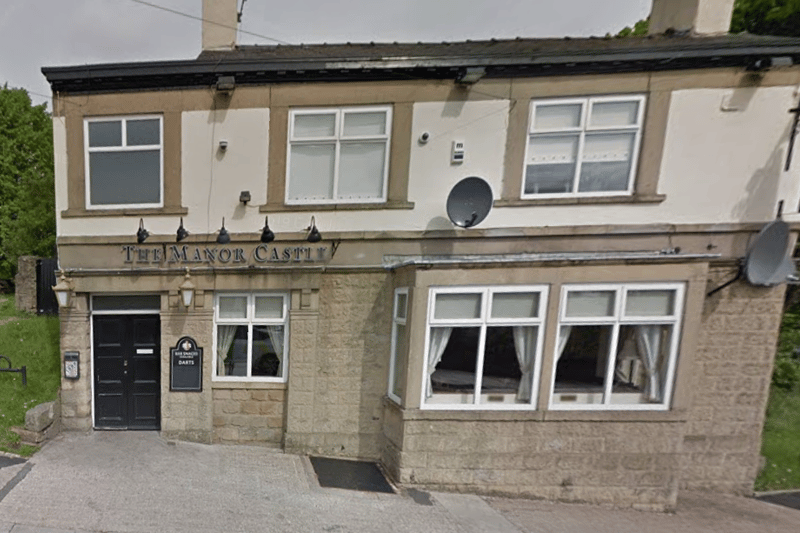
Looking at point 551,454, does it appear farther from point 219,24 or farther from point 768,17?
point 768,17

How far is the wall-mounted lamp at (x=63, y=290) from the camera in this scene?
5.42 meters

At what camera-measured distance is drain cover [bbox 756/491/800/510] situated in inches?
209

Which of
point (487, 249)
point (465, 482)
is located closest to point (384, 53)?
point (487, 249)

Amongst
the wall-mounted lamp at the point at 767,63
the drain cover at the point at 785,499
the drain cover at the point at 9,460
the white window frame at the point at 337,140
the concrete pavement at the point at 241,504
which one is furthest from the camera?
the white window frame at the point at 337,140

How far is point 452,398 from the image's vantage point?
5.13 metres

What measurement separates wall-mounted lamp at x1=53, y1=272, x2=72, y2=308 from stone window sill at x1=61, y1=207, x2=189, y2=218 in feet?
3.43

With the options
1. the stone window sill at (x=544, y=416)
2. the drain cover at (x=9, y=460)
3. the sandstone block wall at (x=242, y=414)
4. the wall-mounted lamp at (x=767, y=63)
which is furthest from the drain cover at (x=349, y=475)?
the wall-mounted lamp at (x=767, y=63)

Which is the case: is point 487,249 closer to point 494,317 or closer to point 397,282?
point 494,317

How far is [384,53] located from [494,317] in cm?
543

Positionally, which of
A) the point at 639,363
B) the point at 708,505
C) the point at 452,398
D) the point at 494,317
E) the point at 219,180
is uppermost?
the point at 219,180

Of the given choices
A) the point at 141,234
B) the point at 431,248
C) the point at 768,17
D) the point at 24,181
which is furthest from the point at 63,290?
the point at 24,181

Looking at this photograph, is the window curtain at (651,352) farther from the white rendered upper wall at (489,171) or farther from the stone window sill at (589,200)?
the stone window sill at (589,200)

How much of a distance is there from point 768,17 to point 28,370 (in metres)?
16.7

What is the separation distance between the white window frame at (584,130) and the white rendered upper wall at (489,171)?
0.24 m
